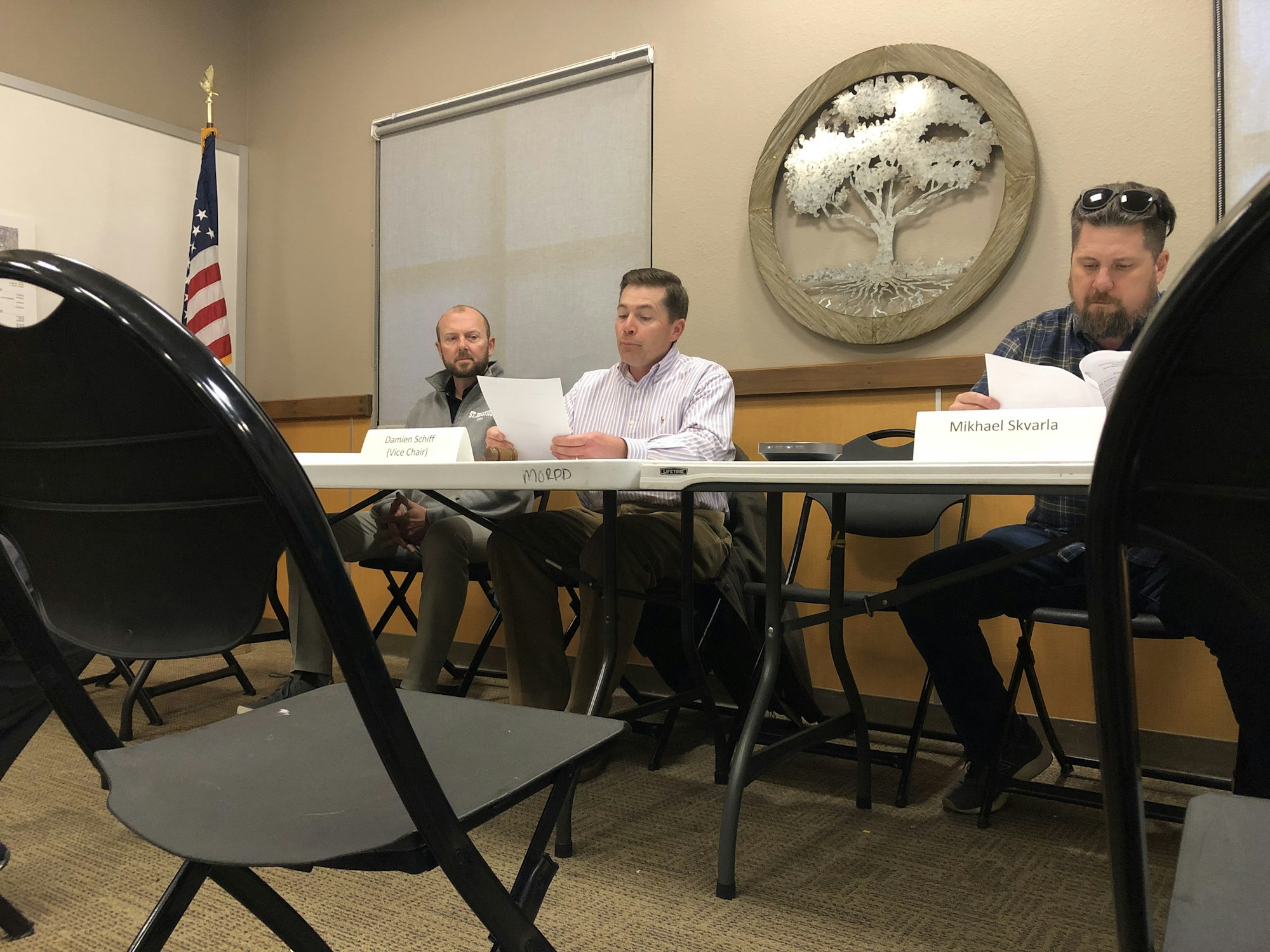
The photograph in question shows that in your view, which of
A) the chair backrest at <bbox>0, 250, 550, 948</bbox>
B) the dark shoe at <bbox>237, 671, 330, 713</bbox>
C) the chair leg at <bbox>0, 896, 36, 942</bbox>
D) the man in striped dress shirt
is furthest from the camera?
the dark shoe at <bbox>237, 671, 330, 713</bbox>

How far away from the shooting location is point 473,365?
10.4 feet

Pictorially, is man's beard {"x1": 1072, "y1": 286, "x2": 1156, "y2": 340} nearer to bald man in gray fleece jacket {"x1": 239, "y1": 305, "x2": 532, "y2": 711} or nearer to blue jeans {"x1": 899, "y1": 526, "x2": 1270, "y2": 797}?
blue jeans {"x1": 899, "y1": 526, "x2": 1270, "y2": 797}

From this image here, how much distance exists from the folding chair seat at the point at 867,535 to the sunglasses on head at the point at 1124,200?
0.65m

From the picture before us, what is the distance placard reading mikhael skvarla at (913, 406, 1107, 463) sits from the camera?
1.24 metres

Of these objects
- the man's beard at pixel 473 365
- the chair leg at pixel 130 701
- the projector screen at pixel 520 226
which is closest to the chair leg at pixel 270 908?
the chair leg at pixel 130 701

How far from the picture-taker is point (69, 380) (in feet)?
1.94

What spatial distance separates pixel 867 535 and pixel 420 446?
48.7 inches

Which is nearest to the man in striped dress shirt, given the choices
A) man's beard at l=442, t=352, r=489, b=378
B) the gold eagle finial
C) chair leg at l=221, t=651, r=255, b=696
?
man's beard at l=442, t=352, r=489, b=378

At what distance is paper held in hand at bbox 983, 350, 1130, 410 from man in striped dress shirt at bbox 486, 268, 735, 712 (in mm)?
809

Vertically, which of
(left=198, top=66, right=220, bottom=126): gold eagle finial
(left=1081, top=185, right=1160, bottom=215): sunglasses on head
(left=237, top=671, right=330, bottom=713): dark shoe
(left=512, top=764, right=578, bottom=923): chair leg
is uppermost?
(left=198, top=66, right=220, bottom=126): gold eagle finial

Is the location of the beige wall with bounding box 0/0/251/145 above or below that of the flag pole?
above

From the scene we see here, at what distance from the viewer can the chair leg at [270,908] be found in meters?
0.74

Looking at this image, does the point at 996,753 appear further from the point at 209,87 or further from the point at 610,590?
the point at 209,87

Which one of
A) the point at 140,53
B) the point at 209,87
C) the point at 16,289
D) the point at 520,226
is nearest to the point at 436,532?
the point at 520,226
